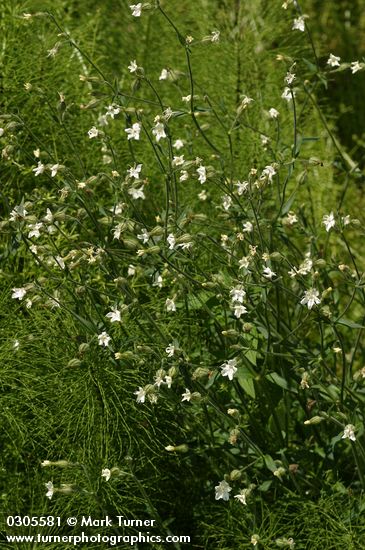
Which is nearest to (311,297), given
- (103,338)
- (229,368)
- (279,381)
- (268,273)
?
(268,273)

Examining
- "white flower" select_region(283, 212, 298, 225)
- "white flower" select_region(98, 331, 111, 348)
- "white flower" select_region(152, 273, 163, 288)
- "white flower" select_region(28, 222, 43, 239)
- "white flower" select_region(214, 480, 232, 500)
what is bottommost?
"white flower" select_region(214, 480, 232, 500)

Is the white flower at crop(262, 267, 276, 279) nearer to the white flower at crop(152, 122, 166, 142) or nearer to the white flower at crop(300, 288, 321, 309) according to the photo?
the white flower at crop(300, 288, 321, 309)

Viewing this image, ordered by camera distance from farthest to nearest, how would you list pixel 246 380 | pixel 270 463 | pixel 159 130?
pixel 246 380 → pixel 270 463 → pixel 159 130

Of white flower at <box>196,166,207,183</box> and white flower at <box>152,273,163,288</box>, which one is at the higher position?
white flower at <box>196,166,207,183</box>

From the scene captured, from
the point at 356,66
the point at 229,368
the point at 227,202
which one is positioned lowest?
the point at 229,368

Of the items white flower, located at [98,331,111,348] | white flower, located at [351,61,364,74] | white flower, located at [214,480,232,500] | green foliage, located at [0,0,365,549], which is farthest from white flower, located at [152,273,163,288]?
white flower, located at [351,61,364,74]

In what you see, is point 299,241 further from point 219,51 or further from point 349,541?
point 349,541

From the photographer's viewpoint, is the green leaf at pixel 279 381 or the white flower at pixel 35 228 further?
the green leaf at pixel 279 381

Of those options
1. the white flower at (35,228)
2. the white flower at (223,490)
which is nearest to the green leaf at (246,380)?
the white flower at (223,490)

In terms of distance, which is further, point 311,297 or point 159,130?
point 159,130

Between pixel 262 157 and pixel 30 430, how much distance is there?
129cm

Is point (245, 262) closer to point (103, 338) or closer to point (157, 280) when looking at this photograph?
point (157, 280)

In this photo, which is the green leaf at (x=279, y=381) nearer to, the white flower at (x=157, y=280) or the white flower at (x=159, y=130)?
the white flower at (x=157, y=280)

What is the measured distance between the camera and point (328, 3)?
17.6 feet
